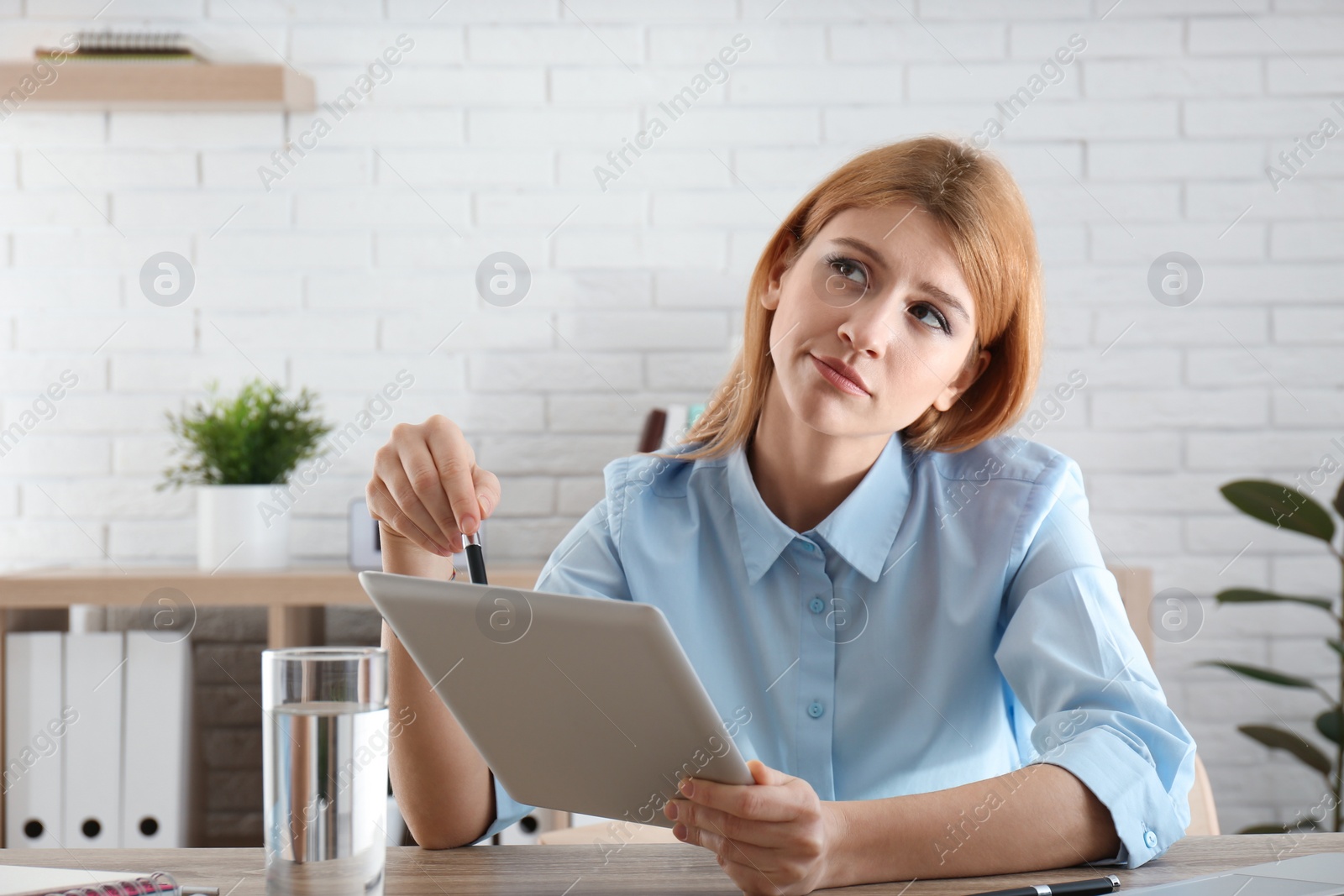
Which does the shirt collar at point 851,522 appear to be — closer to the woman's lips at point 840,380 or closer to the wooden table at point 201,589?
the woman's lips at point 840,380

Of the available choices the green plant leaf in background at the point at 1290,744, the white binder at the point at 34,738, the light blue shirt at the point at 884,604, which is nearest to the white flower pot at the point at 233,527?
the white binder at the point at 34,738

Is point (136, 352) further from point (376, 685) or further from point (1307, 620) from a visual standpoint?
point (1307, 620)

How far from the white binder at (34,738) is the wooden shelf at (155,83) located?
1034mm

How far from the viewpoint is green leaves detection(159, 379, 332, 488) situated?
199cm

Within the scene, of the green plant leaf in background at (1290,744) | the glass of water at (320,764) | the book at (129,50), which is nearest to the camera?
the glass of water at (320,764)

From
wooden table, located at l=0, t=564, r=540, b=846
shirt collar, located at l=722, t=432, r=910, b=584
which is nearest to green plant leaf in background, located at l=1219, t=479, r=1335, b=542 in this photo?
shirt collar, located at l=722, t=432, r=910, b=584

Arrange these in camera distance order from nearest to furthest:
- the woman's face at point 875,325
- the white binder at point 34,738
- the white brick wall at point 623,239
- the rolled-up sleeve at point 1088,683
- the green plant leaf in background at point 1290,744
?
the rolled-up sleeve at point 1088,683 → the woman's face at point 875,325 → the white binder at point 34,738 → the green plant leaf in background at point 1290,744 → the white brick wall at point 623,239

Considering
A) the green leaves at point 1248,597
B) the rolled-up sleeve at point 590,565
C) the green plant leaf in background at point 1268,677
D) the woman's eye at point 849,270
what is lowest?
the green plant leaf in background at point 1268,677

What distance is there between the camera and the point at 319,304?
2.23m

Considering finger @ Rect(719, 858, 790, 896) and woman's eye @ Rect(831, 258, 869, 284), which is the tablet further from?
woman's eye @ Rect(831, 258, 869, 284)

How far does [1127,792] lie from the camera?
799 millimetres

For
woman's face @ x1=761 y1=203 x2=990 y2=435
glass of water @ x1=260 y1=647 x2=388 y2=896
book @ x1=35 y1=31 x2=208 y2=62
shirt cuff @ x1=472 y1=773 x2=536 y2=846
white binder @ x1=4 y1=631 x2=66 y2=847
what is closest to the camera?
glass of water @ x1=260 y1=647 x2=388 y2=896

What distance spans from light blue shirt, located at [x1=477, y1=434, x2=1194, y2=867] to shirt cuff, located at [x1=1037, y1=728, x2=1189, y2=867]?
3.5 inches

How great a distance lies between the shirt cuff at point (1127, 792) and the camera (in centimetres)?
78
